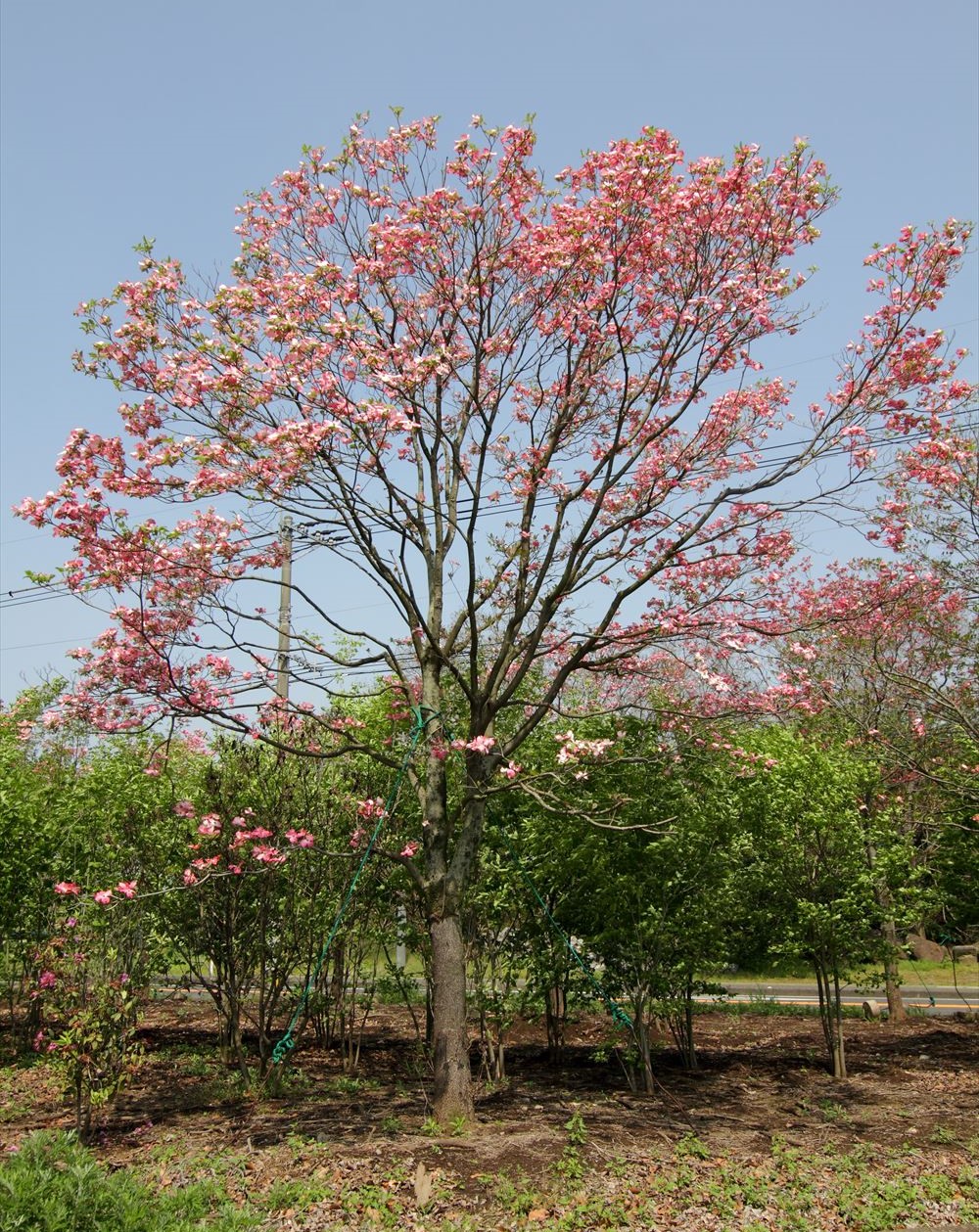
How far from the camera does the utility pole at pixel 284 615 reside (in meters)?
8.55

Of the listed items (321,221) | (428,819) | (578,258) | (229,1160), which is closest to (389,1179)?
(229,1160)

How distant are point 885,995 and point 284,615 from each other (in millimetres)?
12699

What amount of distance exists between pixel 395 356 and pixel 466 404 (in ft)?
4.96

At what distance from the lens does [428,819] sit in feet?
27.2

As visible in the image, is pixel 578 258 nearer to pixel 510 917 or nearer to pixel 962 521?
pixel 510 917

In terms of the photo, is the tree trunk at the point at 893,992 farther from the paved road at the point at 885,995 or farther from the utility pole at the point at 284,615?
the utility pole at the point at 284,615

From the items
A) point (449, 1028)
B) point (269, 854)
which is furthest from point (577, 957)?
point (269, 854)

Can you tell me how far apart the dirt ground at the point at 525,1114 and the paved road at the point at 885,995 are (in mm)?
4929

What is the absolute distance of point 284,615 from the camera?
15.9m

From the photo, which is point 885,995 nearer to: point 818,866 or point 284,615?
point 818,866

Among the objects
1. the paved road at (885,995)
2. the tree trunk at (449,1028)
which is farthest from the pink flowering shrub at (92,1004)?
the paved road at (885,995)

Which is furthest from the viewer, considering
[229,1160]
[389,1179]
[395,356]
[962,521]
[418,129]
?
[962,521]

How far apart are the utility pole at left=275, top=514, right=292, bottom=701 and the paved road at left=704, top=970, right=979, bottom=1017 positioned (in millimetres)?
10916

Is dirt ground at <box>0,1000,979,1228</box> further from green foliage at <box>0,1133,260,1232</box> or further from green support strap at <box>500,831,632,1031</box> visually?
green foliage at <box>0,1133,260,1232</box>
